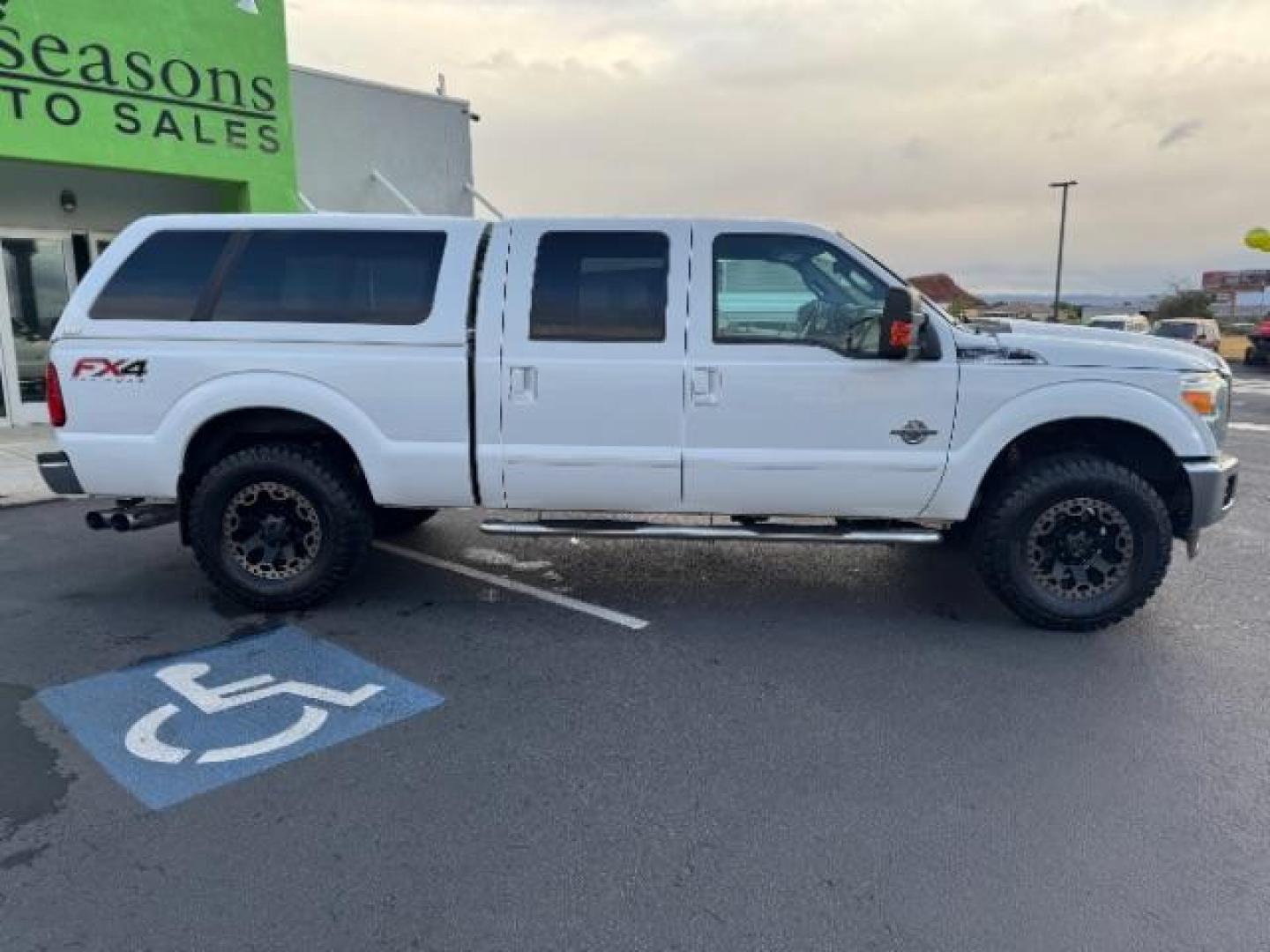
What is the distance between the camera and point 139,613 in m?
4.80

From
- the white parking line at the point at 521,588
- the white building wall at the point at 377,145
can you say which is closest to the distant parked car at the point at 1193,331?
the white building wall at the point at 377,145

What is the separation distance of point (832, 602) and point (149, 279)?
424 cm

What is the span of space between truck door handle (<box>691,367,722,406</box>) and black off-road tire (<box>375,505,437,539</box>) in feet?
7.85

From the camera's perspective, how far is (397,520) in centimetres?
620

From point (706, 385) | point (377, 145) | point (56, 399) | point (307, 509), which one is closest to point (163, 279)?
point (56, 399)

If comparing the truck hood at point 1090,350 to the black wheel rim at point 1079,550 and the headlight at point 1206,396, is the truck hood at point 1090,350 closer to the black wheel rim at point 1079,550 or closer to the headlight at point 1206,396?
the headlight at point 1206,396

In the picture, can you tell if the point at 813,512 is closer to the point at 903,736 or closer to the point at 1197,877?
the point at 903,736

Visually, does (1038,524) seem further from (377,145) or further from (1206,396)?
(377,145)

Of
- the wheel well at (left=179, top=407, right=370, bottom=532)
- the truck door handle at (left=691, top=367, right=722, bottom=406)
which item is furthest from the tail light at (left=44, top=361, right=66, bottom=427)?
the truck door handle at (left=691, top=367, right=722, bottom=406)

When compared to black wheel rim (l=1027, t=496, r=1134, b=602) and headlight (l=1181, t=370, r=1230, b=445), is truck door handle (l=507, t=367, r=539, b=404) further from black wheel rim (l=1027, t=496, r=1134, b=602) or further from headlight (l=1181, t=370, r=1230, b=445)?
headlight (l=1181, t=370, r=1230, b=445)

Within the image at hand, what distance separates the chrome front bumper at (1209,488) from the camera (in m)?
4.32

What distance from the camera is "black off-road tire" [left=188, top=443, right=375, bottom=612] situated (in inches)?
184

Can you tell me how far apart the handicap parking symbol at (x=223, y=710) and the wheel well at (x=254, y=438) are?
105 centimetres

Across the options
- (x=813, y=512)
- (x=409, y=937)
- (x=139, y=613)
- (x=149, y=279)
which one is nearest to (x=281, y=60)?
(x=149, y=279)
